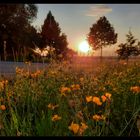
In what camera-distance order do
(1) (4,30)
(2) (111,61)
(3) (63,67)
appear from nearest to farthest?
1. (3) (63,67)
2. (2) (111,61)
3. (1) (4,30)

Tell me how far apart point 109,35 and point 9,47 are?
15312 mm

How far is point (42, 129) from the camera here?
275 centimetres

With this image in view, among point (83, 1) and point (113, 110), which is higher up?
point (83, 1)

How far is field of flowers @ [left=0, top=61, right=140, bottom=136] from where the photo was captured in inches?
116

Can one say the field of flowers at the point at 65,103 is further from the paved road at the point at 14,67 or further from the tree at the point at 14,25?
the tree at the point at 14,25

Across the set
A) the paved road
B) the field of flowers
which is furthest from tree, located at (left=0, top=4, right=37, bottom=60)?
the field of flowers

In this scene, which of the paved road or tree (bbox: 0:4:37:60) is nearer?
the paved road


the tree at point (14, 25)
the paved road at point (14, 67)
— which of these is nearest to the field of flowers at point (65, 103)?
the paved road at point (14, 67)

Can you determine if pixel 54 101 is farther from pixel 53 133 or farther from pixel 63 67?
pixel 53 133

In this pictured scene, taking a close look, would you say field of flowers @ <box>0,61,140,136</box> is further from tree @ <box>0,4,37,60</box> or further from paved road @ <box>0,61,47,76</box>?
tree @ <box>0,4,37,60</box>

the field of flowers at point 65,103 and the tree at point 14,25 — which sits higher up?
the tree at point 14,25

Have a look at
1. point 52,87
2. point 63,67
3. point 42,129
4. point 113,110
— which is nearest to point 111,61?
point 63,67

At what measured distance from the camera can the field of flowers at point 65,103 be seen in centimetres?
294

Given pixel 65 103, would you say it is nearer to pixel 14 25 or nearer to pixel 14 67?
pixel 14 67
